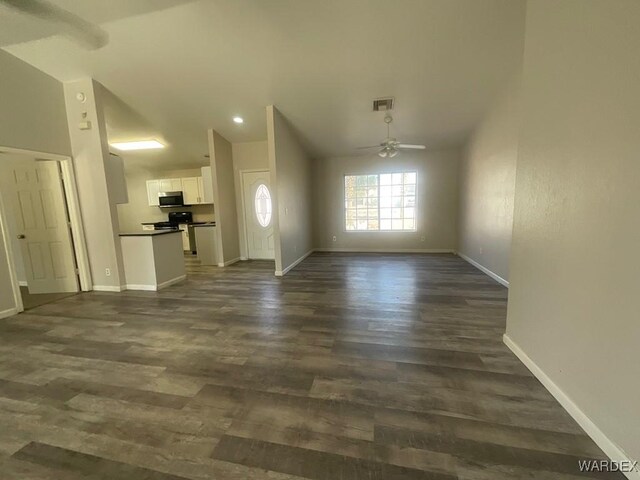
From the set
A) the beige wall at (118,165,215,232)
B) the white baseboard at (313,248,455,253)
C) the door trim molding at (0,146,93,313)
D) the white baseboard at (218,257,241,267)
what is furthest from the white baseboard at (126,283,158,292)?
the white baseboard at (313,248,455,253)

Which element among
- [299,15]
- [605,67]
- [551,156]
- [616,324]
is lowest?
[616,324]

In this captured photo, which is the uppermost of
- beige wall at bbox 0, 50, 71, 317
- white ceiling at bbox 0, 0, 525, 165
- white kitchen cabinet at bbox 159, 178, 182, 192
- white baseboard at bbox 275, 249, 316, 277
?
white ceiling at bbox 0, 0, 525, 165

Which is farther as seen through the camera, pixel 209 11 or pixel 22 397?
pixel 209 11

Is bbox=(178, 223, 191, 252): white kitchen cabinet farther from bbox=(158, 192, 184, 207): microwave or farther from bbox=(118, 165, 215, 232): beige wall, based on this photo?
bbox=(158, 192, 184, 207): microwave

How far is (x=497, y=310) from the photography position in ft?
9.61

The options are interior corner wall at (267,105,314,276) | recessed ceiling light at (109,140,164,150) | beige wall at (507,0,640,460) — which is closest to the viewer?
beige wall at (507,0,640,460)

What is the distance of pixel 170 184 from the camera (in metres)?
7.24

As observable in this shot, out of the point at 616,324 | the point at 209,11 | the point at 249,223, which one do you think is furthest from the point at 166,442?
the point at 249,223

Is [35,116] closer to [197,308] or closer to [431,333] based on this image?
[197,308]

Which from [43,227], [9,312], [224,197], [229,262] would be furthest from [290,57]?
[9,312]

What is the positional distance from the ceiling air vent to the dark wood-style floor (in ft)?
10.7

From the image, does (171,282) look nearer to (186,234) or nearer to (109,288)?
(109,288)

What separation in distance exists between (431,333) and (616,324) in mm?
1390

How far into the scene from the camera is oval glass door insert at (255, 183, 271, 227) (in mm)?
6137
